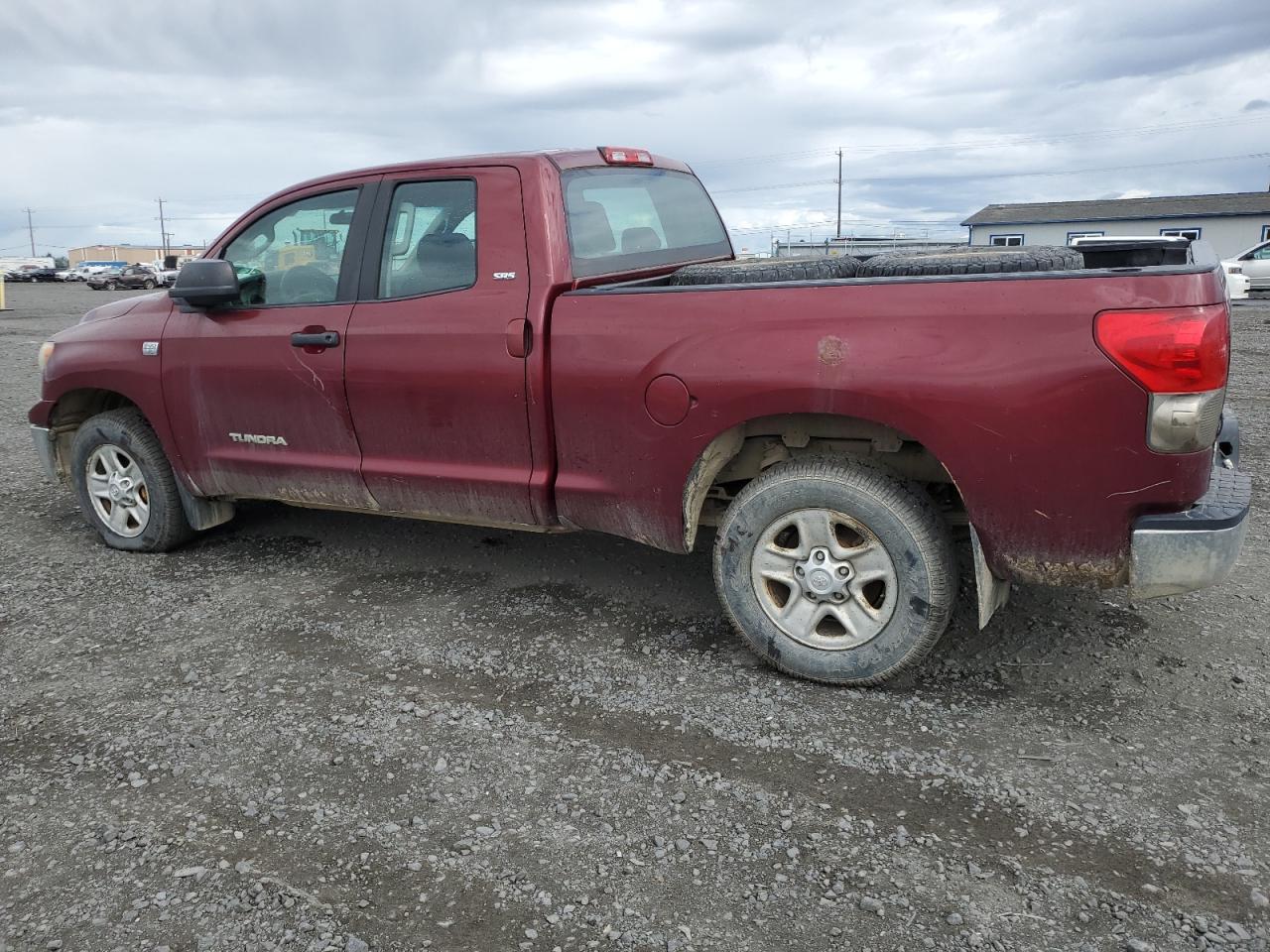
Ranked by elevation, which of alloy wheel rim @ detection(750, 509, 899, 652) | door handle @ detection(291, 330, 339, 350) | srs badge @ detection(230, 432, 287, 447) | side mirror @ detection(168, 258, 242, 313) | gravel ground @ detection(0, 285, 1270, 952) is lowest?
gravel ground @ detection(0, 285, 1270, 952)

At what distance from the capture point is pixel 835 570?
3414 mm

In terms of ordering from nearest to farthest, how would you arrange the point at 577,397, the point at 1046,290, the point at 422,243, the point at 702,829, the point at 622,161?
1. the point at 702,829
2. the point at 1046,290
3. the point at 577,397
4. the point at 422,243
5. the point at 622,161

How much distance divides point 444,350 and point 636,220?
A: 3.86ft

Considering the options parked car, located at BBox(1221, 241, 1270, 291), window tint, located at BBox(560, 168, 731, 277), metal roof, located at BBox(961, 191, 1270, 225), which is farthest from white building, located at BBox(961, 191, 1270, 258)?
window tint, located at BBox(560, 168, 731, 277)

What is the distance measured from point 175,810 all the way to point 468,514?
66.3 inches

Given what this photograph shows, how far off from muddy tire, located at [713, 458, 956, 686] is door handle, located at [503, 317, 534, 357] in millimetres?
1014

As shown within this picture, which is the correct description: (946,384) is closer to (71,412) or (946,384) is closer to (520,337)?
(520,337)

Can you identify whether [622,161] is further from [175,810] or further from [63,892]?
[63,892]

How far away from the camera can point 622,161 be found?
4520 millimetres

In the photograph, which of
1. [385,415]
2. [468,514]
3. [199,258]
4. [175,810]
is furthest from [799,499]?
[199,258]

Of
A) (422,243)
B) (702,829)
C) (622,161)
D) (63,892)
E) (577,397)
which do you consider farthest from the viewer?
(622,161)

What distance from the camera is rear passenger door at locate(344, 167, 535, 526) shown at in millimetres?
3896

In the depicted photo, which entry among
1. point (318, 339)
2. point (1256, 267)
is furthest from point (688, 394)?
point (1256, 267)

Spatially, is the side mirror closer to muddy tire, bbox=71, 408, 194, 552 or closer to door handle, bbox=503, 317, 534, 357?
muddy tire, bbox=71, 408, 194, 552
